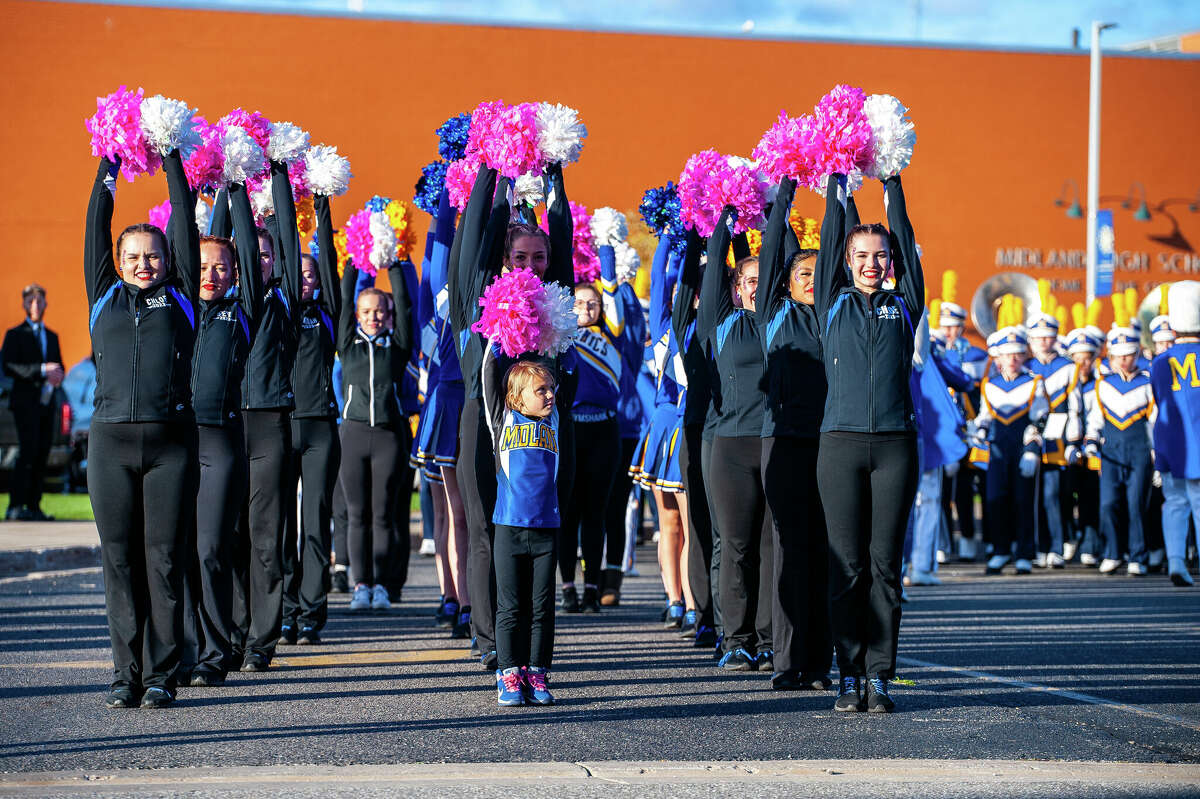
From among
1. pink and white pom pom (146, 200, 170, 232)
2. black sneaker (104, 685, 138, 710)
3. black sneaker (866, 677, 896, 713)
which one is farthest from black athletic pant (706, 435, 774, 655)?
pink and white pom pom (146, 200, 170, 232)

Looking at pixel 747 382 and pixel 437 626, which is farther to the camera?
pixel 437 626

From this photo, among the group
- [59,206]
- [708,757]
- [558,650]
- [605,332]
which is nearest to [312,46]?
[59,206]

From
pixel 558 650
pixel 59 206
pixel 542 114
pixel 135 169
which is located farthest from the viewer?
pixel 59 206

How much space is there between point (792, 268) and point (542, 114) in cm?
139

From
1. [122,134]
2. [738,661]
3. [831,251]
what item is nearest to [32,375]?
[122,134]

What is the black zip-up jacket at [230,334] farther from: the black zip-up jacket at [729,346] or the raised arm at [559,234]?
the black zip-up jacket at [729,346]

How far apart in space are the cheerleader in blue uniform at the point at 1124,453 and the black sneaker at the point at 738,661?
760cm

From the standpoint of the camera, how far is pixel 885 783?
4.86m

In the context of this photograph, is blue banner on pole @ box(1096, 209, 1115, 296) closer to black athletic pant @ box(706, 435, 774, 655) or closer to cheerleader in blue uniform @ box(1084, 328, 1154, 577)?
cheerleader in blue uniform @ box(1084, 328, 1154, 577)

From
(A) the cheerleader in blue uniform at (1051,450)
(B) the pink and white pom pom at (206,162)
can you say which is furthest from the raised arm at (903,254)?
(A) the cheerleader in blue uniform at (1051,450)

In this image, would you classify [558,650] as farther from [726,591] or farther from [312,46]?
[312,46]

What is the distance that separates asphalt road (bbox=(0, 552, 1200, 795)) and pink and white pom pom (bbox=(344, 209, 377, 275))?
2.32 meters

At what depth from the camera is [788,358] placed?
692 centimetres

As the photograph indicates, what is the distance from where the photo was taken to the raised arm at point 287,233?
7566mm
